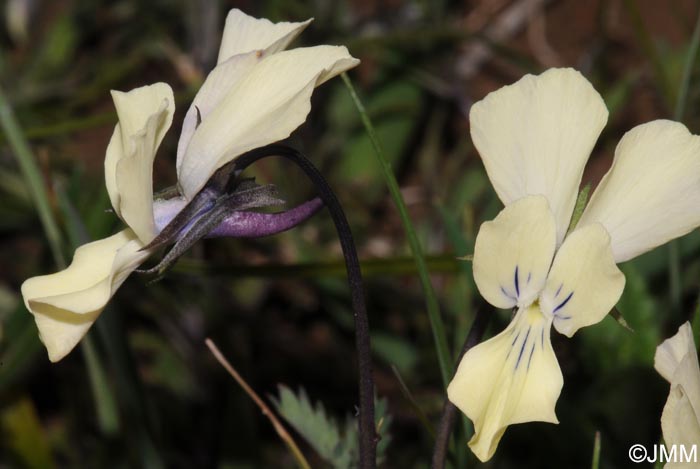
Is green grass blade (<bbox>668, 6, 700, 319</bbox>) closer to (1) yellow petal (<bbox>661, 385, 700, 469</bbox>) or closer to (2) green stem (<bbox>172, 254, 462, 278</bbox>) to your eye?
(2) green stem (<bbox>172, 254, 462, 278</bbox>)

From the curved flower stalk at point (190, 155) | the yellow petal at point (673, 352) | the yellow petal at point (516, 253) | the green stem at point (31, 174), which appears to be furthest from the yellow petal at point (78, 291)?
the green stem at point (31, 174)

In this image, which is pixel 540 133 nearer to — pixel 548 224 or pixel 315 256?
pixel 548 224

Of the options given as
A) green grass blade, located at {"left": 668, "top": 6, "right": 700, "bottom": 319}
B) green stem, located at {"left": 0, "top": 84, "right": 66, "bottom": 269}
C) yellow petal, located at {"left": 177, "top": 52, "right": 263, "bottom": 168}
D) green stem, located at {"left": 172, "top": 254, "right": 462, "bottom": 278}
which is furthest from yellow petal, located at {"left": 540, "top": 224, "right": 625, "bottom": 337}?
green stem, located at {"left": 0, "top": 84, "right": 66, "bottom": 269}

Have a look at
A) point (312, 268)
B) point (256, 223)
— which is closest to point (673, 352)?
point (256, 223)

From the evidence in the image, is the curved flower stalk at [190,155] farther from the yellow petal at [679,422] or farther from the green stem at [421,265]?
the yellow petal at [679,422]

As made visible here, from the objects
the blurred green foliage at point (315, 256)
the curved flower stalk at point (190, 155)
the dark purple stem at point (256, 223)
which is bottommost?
the blurred green foliage at point (315, 256)
